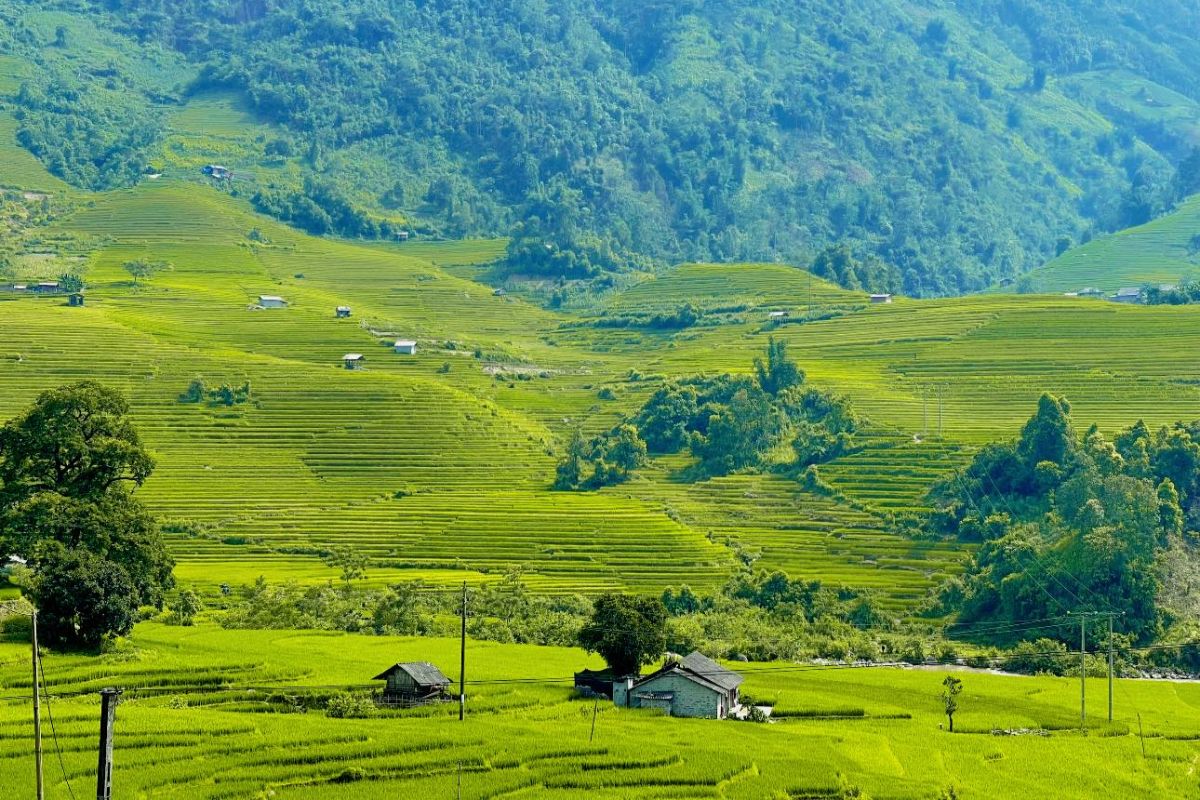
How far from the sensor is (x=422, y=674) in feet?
129

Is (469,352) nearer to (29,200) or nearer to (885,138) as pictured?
(29,200)

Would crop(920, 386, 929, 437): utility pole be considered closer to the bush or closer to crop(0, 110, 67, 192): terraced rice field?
the bush

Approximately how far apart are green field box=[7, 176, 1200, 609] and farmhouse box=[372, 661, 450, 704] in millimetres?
18234

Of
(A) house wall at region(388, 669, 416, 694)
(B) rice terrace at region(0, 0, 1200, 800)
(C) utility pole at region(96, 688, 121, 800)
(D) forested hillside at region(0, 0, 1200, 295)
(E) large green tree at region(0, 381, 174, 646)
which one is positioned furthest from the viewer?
(D) forested hillside at region(0, 0, 1200, 295)

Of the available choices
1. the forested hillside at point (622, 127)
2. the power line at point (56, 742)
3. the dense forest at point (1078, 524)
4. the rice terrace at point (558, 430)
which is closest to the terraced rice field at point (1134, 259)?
the rice terrace at point (558, 430)

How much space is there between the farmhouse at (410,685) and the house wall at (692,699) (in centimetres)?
544

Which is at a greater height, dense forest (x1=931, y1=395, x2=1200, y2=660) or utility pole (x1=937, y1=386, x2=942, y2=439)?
utility pole (x1=937, y1=386, x2=942, y2=439)

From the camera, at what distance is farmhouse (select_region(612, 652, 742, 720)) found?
134ft

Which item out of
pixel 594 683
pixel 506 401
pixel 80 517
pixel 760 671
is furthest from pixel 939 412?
pixel 80 517

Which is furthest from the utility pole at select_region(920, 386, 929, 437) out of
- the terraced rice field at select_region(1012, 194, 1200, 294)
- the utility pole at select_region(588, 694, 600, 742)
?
the terraced rice field at select_region(1012, 194, 1200, 294)

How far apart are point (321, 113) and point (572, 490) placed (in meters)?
90.0

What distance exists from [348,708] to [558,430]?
45315mm

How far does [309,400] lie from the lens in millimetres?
77562

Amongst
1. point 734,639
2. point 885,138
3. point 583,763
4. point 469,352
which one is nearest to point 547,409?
point 469,352
